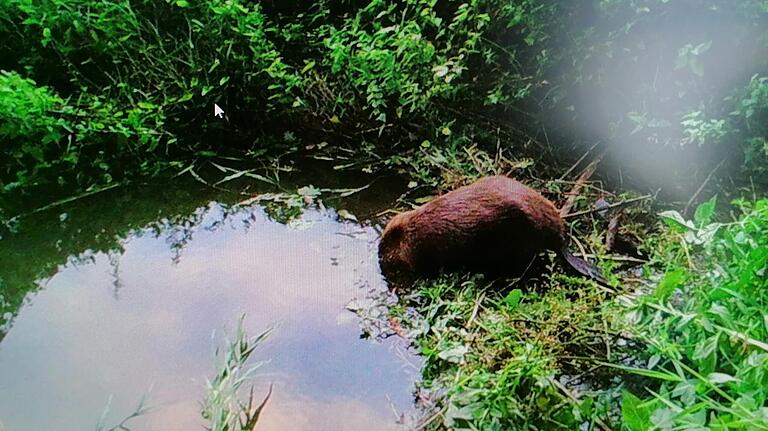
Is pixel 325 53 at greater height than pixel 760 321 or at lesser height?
greater

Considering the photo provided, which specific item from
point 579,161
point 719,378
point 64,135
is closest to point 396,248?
point 579,161

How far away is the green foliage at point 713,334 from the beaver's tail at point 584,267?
0.50m

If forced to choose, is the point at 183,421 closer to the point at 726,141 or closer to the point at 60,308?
the point at 60,308

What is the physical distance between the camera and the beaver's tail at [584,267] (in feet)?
7.23

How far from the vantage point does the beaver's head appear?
93.9 inches

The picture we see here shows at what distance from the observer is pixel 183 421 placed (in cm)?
188

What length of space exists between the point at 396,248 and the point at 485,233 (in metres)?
0.37

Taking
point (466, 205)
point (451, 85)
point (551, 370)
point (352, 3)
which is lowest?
point (551, 370)

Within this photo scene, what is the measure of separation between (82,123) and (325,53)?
1.27 meters

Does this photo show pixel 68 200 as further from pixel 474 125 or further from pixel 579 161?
pixel 579 161

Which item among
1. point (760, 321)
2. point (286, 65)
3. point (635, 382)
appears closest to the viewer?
point (760, 321)

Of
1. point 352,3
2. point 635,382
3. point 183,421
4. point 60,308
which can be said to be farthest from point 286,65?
point 635,382

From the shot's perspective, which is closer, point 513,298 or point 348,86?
point 513,298

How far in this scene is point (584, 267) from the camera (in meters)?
2.27
